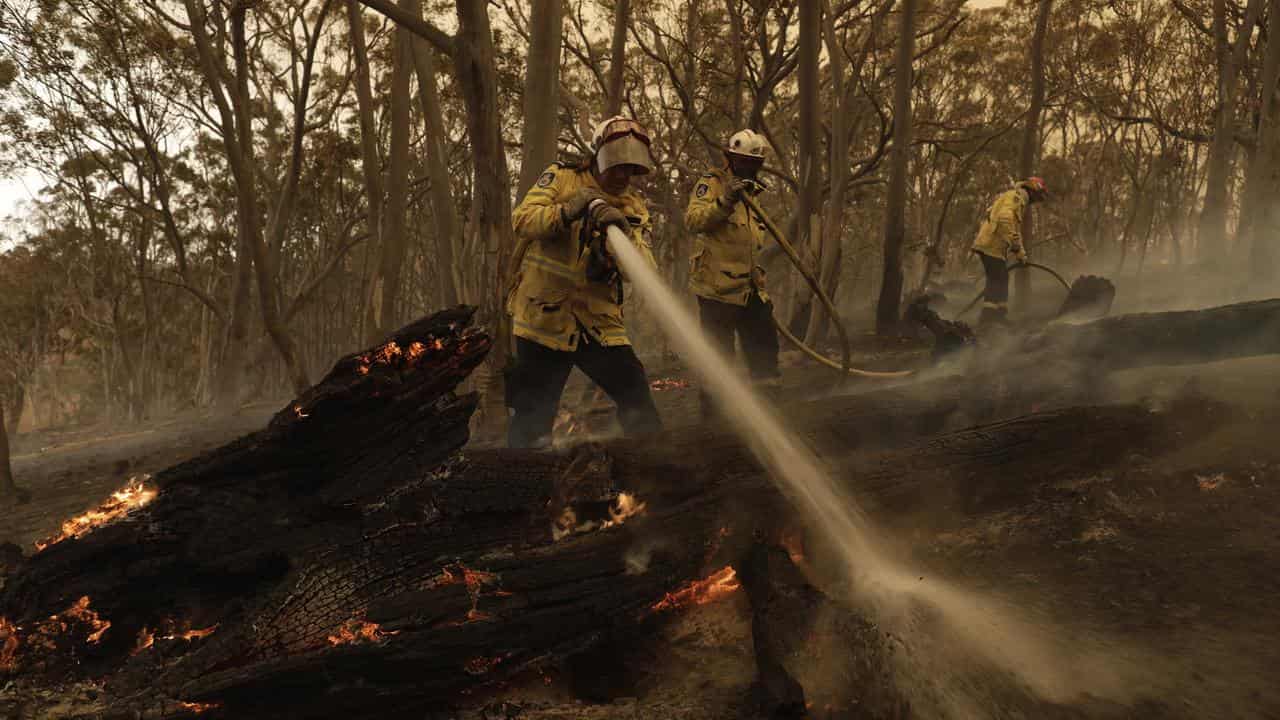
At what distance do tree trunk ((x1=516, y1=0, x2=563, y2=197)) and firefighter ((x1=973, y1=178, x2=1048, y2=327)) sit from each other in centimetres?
664


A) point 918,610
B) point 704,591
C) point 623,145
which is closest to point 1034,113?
point 623,145

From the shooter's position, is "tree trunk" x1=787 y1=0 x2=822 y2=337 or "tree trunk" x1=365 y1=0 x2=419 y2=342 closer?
"tree trunk" x1=787 y1=0 x2=822 y2=337

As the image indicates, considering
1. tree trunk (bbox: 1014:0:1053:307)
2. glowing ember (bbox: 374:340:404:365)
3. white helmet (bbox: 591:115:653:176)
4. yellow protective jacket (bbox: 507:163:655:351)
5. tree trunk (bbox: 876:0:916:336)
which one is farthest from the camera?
tree trunk (bbox: 1014:0:1053:307)

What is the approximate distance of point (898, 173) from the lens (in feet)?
35.3

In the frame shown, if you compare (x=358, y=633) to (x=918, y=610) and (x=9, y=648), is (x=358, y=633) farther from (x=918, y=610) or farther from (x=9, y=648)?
(x=918, y=610)

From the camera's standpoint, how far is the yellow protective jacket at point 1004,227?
934 centimetres

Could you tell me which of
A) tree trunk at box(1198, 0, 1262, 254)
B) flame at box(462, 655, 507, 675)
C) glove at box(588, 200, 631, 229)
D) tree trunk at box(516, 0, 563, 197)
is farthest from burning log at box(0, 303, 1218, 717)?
tree trunk at box(1198, 0, 1262, 254)

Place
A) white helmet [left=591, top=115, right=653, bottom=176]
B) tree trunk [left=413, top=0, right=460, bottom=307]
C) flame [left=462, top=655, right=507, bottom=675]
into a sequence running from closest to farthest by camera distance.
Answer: flame [left=462, top=655, right=507, bottom=675] < white helmet [left=591, top=115, right=653, bottom=176] < tree trunk [left=413, top=0, right=460, bottom=307]

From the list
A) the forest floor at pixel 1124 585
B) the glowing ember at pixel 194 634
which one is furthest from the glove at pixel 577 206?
the glowing ember at pixel 194 634

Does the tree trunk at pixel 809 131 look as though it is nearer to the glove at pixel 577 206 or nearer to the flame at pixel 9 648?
the glove at pixel 577 206

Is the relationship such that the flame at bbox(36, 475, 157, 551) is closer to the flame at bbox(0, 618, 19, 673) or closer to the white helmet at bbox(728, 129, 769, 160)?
the flame at bbox(0, 618, 19, 673)

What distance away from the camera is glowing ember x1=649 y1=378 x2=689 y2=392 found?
10.6 metres

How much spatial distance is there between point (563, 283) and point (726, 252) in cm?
176

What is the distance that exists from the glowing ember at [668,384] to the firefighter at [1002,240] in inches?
175
